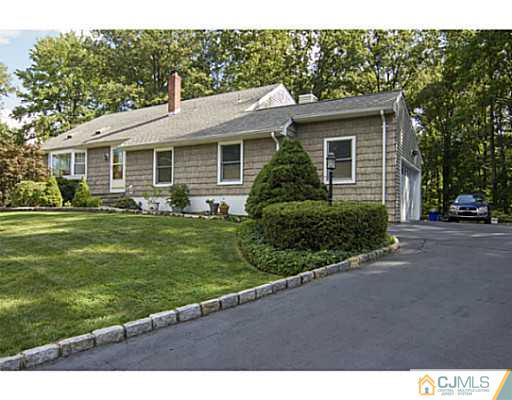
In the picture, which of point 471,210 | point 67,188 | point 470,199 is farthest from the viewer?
point 67,188

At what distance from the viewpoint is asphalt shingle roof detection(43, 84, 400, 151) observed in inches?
523

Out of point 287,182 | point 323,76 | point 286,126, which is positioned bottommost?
point 287,182

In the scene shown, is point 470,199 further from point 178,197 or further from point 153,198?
point 153,198

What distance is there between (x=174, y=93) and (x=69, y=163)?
5.70 meters

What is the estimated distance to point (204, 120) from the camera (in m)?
16.2

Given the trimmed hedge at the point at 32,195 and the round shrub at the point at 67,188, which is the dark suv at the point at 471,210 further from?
the round shrub at the point at 67,188

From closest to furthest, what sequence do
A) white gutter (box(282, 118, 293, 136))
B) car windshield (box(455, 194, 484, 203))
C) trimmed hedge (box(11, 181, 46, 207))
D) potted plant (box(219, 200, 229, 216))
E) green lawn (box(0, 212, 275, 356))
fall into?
green lawn (box(0, 212, 275, 356)) → white gutter (box(282, 118, 293, 136)) → potted plant (box(219, 200, 229, 216)) → trimmed hedge (box(11, 181, 46, 207)) → car windshield (box(455, 194, 484, 203))

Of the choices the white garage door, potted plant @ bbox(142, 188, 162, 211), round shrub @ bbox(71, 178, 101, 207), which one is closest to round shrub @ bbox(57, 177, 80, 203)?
round shrub @ bbox(71, 178, 101, 207)

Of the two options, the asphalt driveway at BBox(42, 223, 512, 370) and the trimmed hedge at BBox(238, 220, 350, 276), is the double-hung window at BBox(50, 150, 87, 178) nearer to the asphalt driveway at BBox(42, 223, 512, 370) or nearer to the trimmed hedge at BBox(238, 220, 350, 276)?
the trimmed hedge at BBox(238, 220, 350, 276)

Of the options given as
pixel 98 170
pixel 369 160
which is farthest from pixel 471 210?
pixel 98 170

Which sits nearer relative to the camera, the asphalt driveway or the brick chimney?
the asphalt driveway

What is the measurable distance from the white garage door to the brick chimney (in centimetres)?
1032
